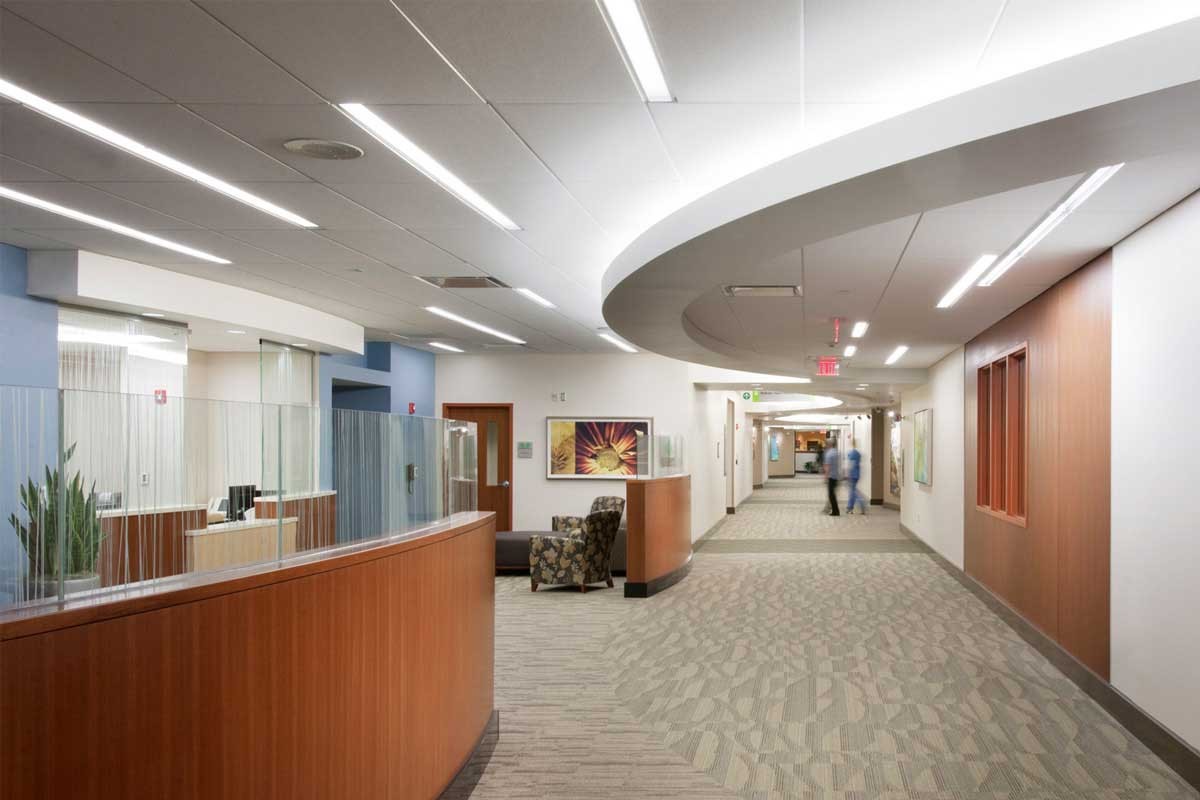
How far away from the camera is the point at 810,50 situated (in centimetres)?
328

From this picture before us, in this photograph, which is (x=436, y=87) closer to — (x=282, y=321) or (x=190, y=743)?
(x=190, y=743)

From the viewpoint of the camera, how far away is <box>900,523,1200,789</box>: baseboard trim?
4535mm

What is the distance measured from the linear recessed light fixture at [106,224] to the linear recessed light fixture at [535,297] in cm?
256

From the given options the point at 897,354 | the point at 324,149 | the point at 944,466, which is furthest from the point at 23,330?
the point at 944,466

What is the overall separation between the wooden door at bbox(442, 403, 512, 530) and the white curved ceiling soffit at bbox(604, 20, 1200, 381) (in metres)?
5.82

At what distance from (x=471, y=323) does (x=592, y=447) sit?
160 inches

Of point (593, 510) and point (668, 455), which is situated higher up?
point (668, 455)

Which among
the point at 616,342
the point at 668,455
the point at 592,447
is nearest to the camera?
the point at 668,455

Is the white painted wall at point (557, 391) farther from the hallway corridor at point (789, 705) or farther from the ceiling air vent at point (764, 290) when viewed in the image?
the ceiling air vent at point (764, 290)

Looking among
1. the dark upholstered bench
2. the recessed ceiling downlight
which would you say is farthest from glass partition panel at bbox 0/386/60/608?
the dark upholstered bench

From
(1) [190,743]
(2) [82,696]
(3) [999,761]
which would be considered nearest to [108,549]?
(2) [82,696]

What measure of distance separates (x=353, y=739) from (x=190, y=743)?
0.88 metres

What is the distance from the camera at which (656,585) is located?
10344mm

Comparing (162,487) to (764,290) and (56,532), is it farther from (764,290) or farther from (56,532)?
(764,290)
